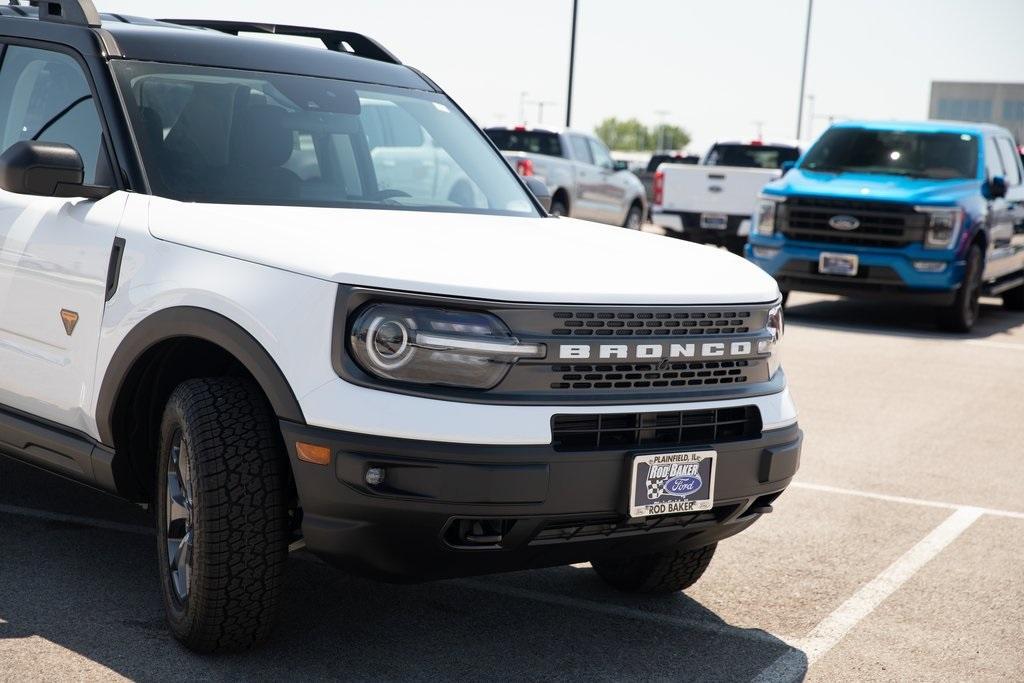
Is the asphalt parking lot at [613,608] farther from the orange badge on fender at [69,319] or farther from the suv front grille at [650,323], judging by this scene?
the suv front grille at [650,323]

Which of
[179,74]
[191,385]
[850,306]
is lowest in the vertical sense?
[850,306]

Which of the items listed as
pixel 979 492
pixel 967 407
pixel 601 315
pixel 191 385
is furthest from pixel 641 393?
pixel 967 407

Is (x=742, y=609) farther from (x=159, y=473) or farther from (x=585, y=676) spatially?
(x=159, y=473)

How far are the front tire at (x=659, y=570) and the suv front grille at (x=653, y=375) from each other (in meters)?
0.85

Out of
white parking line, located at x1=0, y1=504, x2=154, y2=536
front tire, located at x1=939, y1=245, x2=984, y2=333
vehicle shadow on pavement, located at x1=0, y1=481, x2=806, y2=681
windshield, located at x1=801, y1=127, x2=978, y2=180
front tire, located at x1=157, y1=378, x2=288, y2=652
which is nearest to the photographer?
front tire, located at x1=157, y1=378, x2=288, y2=652

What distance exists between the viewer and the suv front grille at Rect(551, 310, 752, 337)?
12.4 feet

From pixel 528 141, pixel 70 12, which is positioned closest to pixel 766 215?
pixel 528 141

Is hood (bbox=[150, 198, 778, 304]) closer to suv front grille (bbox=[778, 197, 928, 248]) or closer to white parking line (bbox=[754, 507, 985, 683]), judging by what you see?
white parking line (bbox=[754, 507, 985, 683])

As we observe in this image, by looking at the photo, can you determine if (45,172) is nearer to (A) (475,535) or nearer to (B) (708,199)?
(A) (475,535)

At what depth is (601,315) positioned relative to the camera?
381cm

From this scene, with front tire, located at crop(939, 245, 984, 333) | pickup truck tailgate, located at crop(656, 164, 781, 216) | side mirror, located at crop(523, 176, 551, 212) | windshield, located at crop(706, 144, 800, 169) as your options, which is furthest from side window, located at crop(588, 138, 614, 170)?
side mirror, located at crop(523, 176, 551, 212)

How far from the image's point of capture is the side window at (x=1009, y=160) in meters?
15.0

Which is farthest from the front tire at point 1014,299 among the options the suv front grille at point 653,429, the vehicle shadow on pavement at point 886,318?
the suv front grille at point 653,429

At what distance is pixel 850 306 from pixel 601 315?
1265cm
